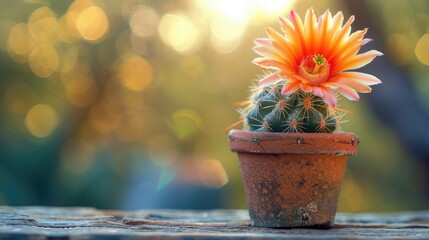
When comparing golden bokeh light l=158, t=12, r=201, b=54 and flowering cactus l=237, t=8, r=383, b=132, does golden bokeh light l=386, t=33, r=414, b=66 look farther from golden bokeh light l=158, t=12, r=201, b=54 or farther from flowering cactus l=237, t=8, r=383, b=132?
flowering cactus l=237, t=8, r=383, b=132

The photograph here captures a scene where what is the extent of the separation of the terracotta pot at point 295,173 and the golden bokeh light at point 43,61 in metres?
7.27

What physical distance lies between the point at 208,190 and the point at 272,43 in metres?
4.64

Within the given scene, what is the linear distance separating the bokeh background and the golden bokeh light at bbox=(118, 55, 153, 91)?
2cm

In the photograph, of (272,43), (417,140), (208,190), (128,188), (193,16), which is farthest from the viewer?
(193,16)

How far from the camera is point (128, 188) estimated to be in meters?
7.42

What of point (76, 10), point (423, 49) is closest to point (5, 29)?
point (76, 10)

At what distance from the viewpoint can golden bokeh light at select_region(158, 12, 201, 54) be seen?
845cm

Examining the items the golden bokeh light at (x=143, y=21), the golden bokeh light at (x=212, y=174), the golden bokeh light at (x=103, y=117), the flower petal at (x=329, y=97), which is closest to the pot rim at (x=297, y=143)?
the flower petal at (x=329, y=97)

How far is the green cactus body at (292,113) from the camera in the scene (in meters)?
2.05

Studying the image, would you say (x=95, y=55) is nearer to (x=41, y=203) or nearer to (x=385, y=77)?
(x=41, y=203)

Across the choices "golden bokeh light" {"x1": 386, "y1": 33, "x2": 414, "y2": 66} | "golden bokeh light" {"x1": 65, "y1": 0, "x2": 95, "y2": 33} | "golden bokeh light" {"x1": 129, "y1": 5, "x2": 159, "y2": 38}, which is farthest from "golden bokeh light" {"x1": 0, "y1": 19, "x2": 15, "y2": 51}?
"golden bokeh light" {"x1": 386, "y1": 33, "x2": 414, "y2": 66}

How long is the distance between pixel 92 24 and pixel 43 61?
2.81 ft

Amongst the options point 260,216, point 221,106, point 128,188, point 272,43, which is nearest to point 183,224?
point 260,216

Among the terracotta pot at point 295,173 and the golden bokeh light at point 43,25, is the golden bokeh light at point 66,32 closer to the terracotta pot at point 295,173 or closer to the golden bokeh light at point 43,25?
the golden bokeh light at point 43,25
